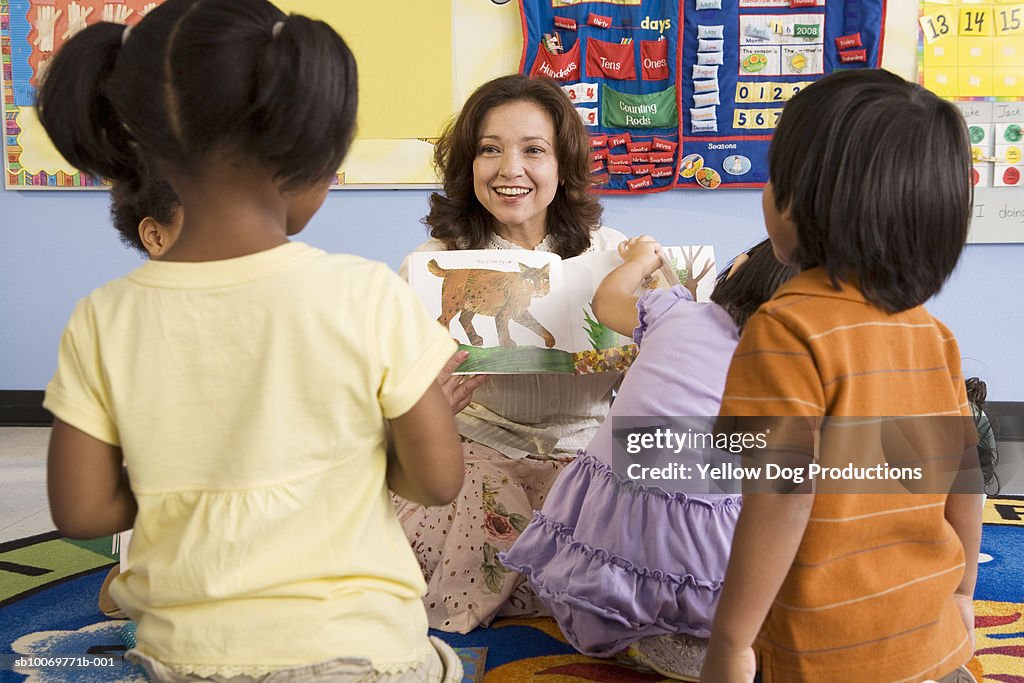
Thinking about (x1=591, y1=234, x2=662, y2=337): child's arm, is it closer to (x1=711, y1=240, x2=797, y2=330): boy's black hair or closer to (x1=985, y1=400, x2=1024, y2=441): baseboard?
(x1=711, y1=240, x2=797, y2=330): boy's black hair

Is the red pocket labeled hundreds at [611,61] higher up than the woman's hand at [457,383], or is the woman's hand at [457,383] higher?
the red pocket labeled hundreds at [611,61]

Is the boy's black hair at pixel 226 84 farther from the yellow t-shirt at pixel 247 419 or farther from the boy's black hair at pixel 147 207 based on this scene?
the boy's black hair at pixel 147 207

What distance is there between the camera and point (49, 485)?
2.68ft

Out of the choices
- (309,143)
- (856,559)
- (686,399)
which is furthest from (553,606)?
(309,143)

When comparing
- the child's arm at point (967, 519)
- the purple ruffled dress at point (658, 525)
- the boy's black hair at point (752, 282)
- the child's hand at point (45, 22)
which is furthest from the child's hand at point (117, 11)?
the child's arm at point (967, 519)

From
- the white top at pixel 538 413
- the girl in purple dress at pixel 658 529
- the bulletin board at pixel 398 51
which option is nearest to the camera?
the girl in purple dress at pixel 658 529

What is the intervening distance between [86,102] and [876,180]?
2.33 ft

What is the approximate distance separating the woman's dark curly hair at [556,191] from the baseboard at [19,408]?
2.44m

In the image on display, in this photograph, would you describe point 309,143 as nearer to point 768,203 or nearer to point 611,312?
point 768,203

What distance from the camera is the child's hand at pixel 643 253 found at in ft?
5.82

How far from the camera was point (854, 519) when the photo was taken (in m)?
0.90

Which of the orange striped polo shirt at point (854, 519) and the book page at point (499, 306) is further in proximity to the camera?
the book page at point (499, 306)

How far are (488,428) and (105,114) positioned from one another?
4.27 ft

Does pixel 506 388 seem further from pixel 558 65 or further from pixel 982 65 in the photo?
pixel 982 65
